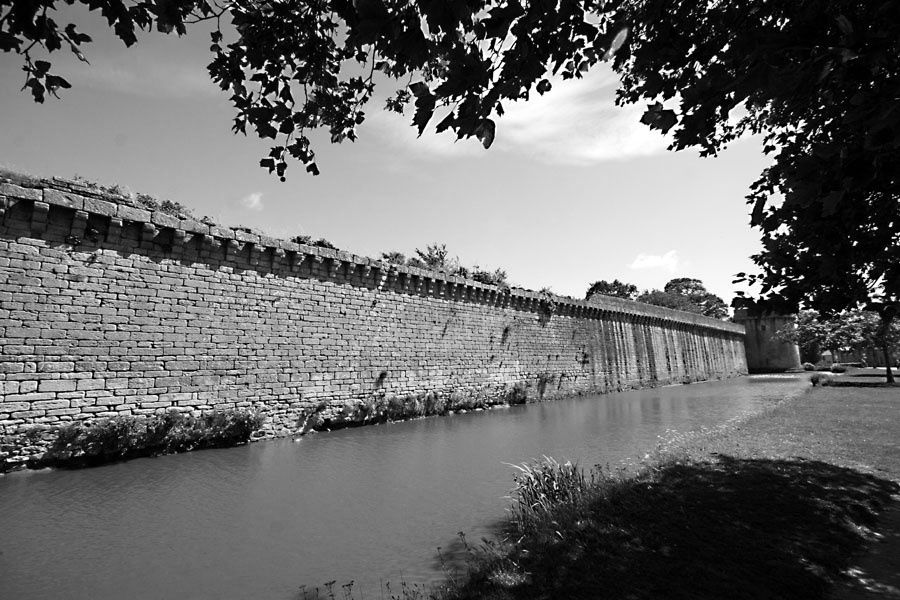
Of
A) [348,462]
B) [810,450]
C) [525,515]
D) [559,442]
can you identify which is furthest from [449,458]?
[810,450]

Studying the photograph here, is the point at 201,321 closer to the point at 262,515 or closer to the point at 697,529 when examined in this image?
the point at 262,515

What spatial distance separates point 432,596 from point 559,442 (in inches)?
313

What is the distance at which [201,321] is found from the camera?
11602 mm

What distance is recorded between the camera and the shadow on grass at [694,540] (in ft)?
11.2

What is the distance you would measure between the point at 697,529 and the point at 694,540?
0.32 m

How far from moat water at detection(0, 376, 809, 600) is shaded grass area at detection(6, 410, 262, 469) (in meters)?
0.42

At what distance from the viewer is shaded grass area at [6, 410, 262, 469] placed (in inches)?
349

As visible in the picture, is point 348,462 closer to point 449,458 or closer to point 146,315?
point 449,458

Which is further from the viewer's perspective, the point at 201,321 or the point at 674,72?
the point at 201,321

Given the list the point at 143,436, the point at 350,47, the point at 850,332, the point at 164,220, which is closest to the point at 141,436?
the point at 143,436

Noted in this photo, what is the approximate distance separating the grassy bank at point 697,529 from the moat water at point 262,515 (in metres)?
0.95

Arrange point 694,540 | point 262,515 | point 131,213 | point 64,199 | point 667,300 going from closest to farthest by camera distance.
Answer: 1. point 694,540
2. point 262,515
3. point 64,199
4. point 131,213
5. point 667,300

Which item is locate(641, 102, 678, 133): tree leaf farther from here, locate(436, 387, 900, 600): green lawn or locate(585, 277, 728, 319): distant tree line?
locate(585, 277, 728, 319): distant tree line

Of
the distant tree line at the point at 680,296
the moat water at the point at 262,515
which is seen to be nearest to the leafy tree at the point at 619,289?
the distant tree line at the point at 680,296
